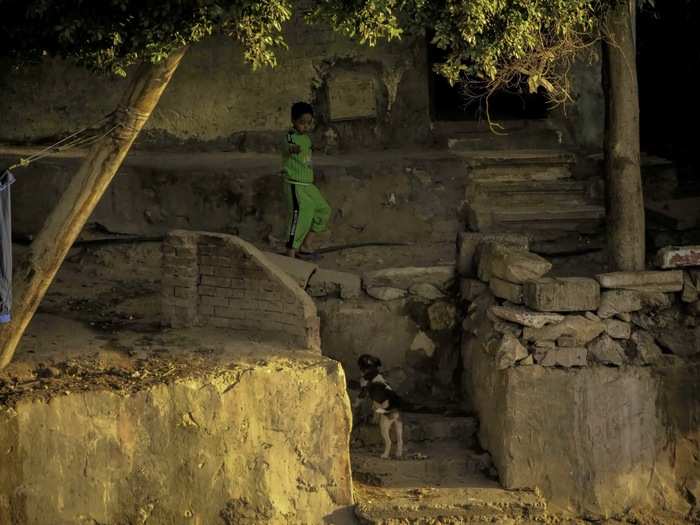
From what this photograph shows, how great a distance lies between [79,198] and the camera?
10.4 m

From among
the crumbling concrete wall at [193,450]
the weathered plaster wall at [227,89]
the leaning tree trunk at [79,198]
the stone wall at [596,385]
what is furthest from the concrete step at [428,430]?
the weathered plaster wall at [227,89]

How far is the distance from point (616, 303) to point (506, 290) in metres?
0.88

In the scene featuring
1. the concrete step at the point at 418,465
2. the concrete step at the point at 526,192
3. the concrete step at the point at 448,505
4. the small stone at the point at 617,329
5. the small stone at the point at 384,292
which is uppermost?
the concrete step at the point at 526,192

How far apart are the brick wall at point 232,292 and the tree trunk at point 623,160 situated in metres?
2.75

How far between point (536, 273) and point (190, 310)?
275 centimetres

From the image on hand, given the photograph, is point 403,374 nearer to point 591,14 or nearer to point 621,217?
point 621,217

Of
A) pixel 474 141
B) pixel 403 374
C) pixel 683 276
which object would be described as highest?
pixel 474 141

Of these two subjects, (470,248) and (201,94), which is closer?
(470,248)

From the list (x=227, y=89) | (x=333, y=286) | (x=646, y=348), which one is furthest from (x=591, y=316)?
(x=227, y=89)

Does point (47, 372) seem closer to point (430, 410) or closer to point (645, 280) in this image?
point (430, 410)

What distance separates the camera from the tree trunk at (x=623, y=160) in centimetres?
1224

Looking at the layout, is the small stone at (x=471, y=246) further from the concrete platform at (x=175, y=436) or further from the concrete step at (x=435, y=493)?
the concrete platform at (x=175, y=436)

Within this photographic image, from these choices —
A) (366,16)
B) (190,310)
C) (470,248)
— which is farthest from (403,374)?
(366,16)

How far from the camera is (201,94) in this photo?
15.4m
